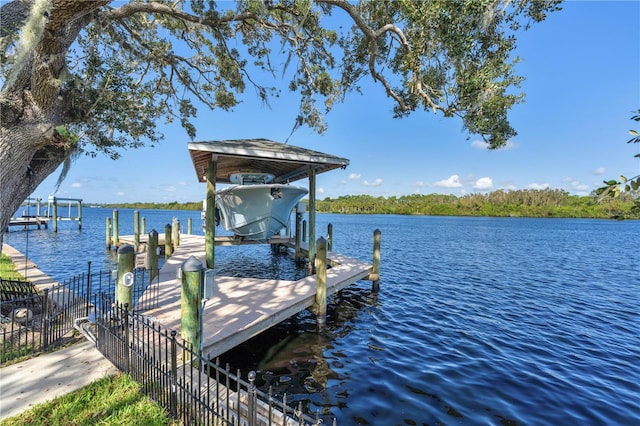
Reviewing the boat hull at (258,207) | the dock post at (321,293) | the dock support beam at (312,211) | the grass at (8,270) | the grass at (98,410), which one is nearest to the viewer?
the grass at (98,410)

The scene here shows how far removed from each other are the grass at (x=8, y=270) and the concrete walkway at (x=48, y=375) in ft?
22.2

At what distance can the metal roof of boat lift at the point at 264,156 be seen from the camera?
25.3ft

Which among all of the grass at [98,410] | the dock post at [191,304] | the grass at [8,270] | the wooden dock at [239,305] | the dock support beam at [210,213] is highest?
the dock support beam at [210,213]

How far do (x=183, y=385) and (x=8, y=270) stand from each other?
37.1ft

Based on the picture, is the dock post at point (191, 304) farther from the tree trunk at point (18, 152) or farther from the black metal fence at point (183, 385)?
the tree trunk at point (18, 152)

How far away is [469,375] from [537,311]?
610 cm

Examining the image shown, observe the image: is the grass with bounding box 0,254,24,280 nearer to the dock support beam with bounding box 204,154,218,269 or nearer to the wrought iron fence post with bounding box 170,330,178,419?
the dock support beam with bounding box 204,154,218,269

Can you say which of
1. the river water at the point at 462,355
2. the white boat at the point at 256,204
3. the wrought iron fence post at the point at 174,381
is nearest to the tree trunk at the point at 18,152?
the wrought iron fence post at the point at 174,381

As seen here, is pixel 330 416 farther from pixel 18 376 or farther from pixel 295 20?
→ pixel 295 20

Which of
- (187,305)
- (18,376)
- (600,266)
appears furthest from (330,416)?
(600,266)

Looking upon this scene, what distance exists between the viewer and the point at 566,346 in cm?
749

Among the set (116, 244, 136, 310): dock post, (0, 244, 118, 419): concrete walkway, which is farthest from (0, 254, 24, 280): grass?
(0, 244, 118, 419): concrete walkway

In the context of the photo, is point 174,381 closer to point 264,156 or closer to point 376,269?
point 264,156

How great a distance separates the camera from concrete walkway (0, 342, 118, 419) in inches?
142
